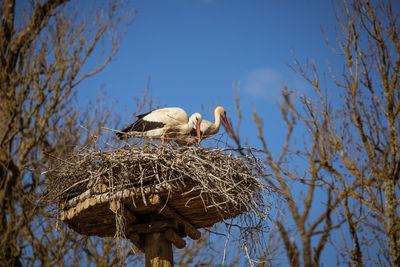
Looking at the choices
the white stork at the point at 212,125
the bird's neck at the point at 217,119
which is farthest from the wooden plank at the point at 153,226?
the bird's neck at the point at 217,119

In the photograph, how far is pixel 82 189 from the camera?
4.34 metres

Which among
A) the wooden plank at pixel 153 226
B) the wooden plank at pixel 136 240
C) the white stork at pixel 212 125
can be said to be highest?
the white stork at pixel 212 125

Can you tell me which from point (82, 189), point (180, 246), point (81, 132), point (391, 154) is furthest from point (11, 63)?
point (391, 154)

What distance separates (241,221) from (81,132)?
6.50 m

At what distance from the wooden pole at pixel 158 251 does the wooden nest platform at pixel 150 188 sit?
62 millimetres

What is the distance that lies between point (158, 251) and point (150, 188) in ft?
2.38

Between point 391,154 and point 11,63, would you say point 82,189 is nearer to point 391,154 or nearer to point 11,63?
point 391,154

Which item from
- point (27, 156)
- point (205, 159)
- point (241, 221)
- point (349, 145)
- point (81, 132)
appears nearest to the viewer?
point (205, 159)

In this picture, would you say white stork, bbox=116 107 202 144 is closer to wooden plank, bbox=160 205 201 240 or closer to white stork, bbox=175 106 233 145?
white stork, bbox=175 106 233 145

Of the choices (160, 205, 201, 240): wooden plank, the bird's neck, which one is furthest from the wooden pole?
the bird's neck

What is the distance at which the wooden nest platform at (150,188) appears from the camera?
3.91m

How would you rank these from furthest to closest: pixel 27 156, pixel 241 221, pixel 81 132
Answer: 1. pixel 81 132
2. pixel 27 156
3. pixel 241 221

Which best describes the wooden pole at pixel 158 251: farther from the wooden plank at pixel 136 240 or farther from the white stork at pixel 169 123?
the white stork at pixel 169 123

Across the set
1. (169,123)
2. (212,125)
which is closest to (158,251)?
(169,123)
